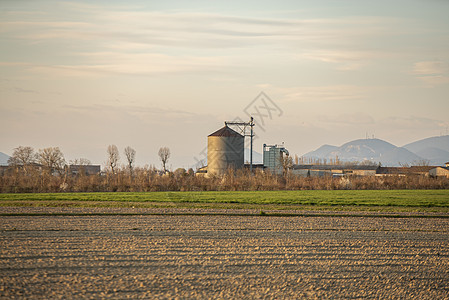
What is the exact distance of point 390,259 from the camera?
1698cm

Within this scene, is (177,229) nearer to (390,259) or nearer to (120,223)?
(120,223)

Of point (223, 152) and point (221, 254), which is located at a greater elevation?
Answer: point (223, 152)

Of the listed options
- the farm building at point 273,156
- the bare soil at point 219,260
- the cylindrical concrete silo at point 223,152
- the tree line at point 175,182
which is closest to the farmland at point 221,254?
the bare soil at point 219,260

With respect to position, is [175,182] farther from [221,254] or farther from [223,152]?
[221,254]

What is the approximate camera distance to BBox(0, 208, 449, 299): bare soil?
12.8 m

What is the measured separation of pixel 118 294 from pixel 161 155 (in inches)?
3796

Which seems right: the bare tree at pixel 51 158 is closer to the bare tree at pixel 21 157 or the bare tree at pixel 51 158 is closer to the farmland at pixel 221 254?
the bare tree at pixel 21 157

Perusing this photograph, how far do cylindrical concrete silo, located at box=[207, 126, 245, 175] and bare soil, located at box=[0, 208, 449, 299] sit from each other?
4266 centimetres

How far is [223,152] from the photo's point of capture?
69.1 meters

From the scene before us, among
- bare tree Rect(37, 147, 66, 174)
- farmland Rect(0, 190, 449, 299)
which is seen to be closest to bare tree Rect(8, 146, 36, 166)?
bare tree Rect(37, 147, 66, 174)

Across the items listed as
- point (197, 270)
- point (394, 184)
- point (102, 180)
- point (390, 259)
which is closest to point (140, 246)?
point (197, 270)

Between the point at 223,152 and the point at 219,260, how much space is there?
53.0 m

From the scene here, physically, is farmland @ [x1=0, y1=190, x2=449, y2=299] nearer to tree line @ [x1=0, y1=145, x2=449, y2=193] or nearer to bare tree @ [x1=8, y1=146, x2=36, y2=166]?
tree line @ [x1=0, y1=145, x2=449, y2=193]

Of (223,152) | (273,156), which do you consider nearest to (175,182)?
(223,152)
